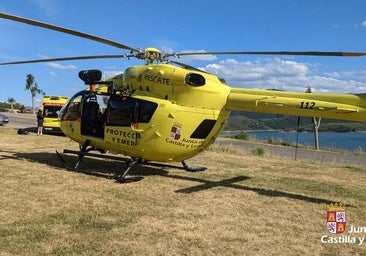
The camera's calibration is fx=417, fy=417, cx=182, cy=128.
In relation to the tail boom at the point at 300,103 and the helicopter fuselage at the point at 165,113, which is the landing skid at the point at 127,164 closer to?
the helicopter fuselage at the point at 165,113

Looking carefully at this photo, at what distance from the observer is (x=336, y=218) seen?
8.02 metres

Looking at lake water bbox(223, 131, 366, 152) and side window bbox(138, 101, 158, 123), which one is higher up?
side window bbox(138, 101, 158, 123)

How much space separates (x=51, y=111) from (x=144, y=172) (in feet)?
57.0

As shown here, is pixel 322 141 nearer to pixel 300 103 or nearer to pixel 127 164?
pixel 127 164

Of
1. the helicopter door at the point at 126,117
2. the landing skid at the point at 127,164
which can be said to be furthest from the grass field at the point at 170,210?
the helicopter door at the point at 126,117

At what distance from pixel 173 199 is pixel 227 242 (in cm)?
273

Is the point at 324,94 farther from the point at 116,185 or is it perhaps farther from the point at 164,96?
the point at 116,185

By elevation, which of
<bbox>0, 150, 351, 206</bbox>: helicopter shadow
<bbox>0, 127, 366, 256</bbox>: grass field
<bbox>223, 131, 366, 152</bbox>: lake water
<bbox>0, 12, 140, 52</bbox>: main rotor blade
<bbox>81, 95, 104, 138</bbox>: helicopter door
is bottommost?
<bbox>0, 127, 366, 256</bbox>: grass field

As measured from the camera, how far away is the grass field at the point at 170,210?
6.13 meters

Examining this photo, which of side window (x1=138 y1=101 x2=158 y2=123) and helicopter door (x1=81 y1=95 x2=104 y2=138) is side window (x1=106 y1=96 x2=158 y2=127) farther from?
helicopter door (x1=81 y1=95 x2=104 y2=138)

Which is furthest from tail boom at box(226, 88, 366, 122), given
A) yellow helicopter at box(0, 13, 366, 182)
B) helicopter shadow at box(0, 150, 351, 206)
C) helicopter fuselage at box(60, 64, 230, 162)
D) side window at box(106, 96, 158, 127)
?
side window at box(106, 96, 158, 127)

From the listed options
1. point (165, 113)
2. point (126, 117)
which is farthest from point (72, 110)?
point (165, 113)

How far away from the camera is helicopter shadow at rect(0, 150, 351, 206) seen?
32.2 feet

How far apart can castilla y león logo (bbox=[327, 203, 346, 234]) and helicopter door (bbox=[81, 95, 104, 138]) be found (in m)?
6.51
